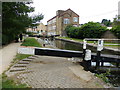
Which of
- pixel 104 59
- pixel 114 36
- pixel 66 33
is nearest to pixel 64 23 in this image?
pixel 66 33

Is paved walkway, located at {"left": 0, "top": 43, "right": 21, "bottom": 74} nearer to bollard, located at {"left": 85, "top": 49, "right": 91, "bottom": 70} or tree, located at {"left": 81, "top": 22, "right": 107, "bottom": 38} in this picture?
bollard, located at {"left": 85, "top": 49, "right": 91, "bottom": 70}

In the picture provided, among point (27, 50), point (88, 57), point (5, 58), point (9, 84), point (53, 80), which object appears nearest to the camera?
point (9, 84)

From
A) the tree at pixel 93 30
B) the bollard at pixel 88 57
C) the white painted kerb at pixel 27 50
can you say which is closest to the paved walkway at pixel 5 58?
the white painted kerb at pixel 27 50

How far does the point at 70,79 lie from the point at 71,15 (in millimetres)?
39510

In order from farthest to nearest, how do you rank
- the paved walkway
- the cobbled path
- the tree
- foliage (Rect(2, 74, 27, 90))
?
the tree → the paved walkway → the cobbled path → foliage (Rect(2, 74, 27, 90))

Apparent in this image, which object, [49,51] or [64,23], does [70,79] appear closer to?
[49,51]

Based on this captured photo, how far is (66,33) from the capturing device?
39469mm

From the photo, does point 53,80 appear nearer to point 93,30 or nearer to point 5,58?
point 5,58

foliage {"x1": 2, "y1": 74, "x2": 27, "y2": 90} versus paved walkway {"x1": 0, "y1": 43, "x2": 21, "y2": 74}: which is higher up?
paved walkway {"x1": 0, "y1": 43, "x2": 21, "y2": 74}

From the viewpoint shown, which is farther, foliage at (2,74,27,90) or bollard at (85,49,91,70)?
bollard at (85,49,91,70)

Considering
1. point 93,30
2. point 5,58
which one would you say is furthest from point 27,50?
point 93,30

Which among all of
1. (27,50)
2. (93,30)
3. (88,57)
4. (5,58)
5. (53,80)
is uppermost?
(93,30)

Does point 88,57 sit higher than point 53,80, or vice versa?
point 88,57

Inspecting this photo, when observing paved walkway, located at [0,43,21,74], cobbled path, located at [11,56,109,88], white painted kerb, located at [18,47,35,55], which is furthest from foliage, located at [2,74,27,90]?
white painted kerb, located at [18,47,35,55]
